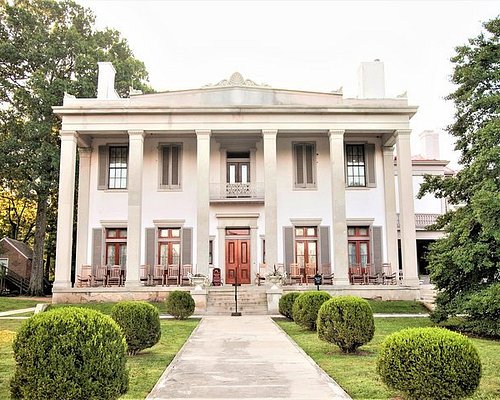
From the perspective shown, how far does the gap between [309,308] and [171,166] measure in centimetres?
1348

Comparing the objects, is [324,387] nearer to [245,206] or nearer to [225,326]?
[225,326]

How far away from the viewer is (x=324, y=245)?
2431 cm

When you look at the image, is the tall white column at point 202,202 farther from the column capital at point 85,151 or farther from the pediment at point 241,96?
the column capital at point 85,151

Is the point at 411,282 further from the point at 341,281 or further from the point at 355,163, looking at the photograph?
the point at 355,163

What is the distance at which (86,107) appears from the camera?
22656 mm

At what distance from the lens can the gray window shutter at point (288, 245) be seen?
950 inches

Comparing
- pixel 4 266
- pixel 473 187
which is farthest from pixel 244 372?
pixel 4 266

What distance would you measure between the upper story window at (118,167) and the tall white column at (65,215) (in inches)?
97.6

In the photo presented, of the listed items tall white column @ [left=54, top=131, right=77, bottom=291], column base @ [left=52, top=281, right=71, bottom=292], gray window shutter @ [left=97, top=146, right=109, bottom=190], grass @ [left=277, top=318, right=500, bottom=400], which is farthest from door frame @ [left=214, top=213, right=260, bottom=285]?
grass @ [left=277, top=318, right=500, bottom=400]

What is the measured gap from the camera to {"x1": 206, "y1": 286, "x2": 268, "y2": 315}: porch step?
1950 centimetres

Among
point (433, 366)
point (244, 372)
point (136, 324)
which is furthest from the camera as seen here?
point (136, 324)

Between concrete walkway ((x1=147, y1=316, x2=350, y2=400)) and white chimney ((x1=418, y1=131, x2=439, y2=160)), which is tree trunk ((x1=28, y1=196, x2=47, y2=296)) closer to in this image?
concrete walkway ((x1=147, y1=316, x2=350, y2=400))

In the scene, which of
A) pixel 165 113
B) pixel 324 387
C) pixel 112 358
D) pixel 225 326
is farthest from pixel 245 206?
pixel 112 358

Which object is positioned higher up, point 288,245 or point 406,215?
point 406,215
